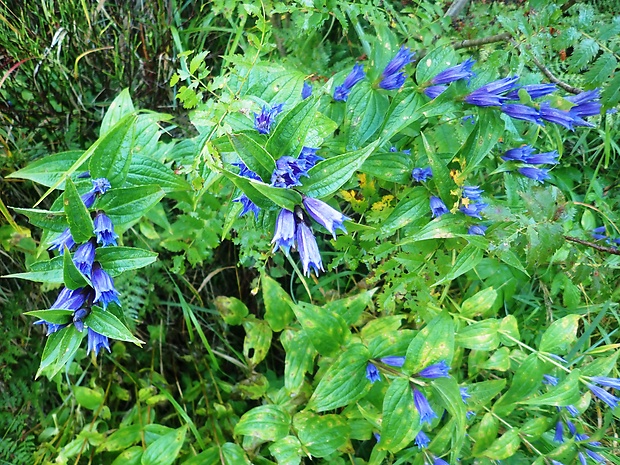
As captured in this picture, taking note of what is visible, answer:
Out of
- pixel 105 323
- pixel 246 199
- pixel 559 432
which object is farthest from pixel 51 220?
pixel 559 432

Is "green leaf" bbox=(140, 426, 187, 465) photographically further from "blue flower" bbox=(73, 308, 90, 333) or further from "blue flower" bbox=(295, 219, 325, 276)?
"blue flower" bbox=(295, 219, 325, 276)

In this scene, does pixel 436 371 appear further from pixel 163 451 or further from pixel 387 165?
pixel 163 451

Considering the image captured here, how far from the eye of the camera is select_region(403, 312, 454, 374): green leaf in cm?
118

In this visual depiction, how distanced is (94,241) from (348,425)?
3.33 feet

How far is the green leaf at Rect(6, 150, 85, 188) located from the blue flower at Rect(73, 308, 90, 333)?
1.42 feet

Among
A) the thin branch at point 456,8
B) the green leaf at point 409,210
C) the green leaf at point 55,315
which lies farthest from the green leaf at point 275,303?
the thin branch at point 456,8

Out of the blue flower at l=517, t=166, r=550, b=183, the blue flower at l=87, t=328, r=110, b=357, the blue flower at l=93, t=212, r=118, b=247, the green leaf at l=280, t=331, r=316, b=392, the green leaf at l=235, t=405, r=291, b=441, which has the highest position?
the blue flower at l=93, t=212, r=118, b=247

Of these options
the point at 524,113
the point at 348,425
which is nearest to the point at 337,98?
the point at 524,113

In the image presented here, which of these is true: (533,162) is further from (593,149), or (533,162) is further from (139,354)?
(139,354)

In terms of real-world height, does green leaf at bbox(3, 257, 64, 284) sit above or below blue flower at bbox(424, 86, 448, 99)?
below

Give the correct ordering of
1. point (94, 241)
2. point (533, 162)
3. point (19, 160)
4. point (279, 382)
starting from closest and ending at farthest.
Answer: point (94, 241) → point (533, 162) → point (19, 160) → point (279, 382)

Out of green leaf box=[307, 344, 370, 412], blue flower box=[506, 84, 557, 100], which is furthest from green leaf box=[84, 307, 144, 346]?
blue flower box=[506, 84, 557, 100]

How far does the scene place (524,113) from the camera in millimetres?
1089

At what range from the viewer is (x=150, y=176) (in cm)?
120
